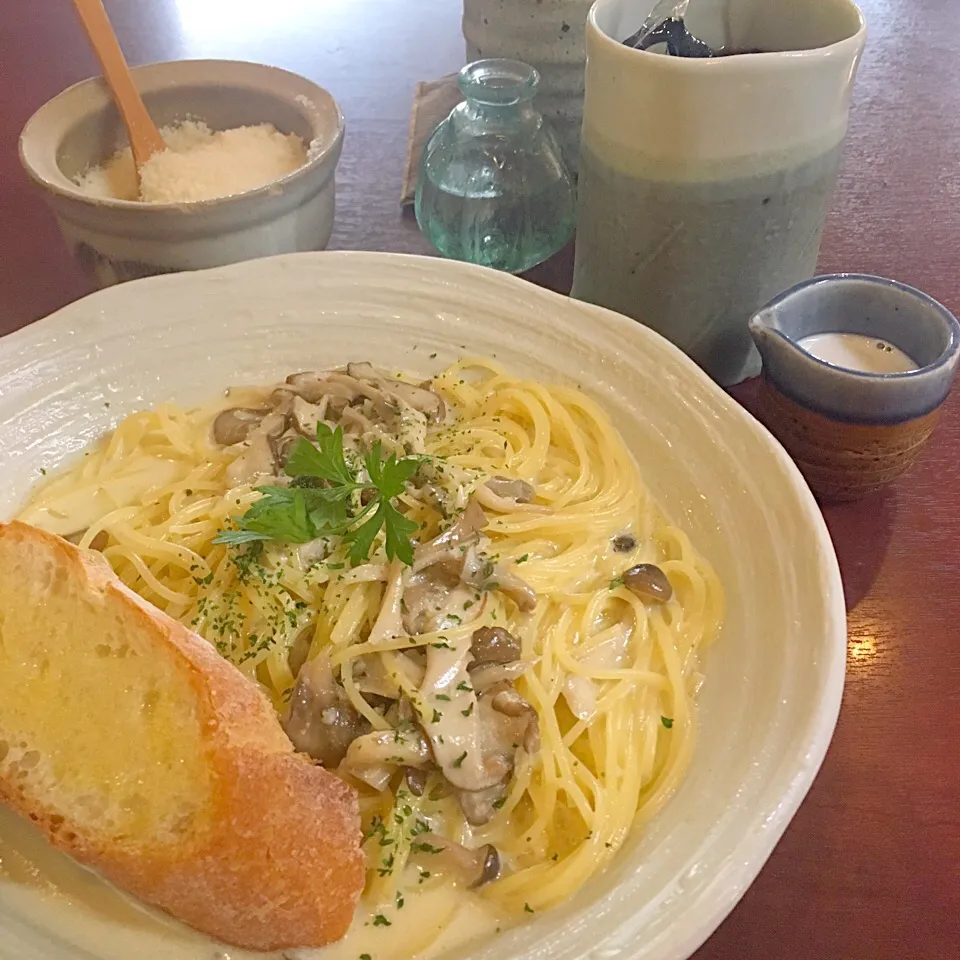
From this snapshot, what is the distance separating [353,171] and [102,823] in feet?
8.89

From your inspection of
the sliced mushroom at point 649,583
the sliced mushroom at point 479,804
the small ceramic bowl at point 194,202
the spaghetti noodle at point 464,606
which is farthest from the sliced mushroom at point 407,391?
the sliced mushroom at point 479,804

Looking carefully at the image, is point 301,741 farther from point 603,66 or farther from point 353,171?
point 353,171

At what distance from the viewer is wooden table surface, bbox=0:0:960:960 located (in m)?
1.69

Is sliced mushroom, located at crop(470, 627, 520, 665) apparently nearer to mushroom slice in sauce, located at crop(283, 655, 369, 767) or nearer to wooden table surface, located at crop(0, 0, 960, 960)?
mushroom slice in sauce, located at crop(283, 655, 369, 767)

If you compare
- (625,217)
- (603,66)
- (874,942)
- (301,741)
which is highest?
(603,66)

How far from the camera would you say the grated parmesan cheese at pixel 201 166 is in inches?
104

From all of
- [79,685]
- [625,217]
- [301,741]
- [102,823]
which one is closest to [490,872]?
[301,741]

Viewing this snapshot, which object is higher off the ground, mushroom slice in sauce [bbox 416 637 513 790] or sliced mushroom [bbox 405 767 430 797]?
mushroom slice in sauce [bbox 416 637 513 790]

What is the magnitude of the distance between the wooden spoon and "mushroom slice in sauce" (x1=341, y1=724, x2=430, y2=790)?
6.41ft

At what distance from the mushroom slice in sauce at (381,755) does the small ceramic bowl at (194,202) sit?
1530mm

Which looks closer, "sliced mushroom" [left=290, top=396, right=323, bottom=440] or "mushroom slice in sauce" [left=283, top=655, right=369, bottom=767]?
"mushroom slice in sauce" [left=283, top=655, right=369, bottom=767]

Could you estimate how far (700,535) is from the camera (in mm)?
2156

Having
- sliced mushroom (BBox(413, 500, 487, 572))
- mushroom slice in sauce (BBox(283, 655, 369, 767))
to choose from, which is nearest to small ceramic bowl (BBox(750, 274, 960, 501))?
sliced mushroom (BBox(413, 500, 487, 572))

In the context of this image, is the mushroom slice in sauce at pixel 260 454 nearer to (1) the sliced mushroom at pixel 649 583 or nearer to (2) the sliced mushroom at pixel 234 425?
(2) the sliced mushroom at pixel 234 425
